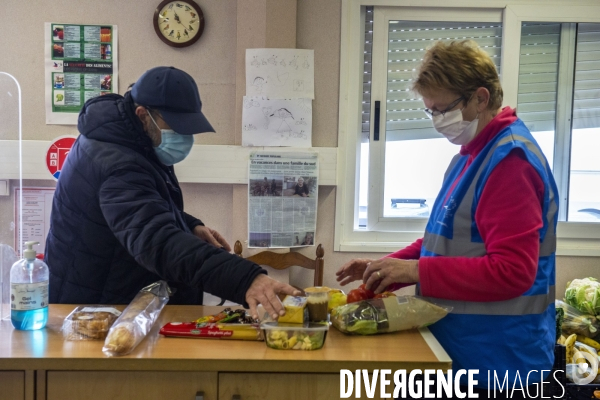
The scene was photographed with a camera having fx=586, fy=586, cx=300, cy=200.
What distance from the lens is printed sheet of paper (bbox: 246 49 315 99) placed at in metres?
2.80

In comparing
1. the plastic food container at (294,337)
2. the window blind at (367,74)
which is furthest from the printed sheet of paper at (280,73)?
the plastic food container at (294,337)

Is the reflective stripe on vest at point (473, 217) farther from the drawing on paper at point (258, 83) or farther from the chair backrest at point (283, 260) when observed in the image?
the drawing on paper at point (258, 83)

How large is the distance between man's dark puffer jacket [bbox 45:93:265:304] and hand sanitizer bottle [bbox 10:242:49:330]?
18cm

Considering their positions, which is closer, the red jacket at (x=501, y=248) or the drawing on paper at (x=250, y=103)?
the red jacket at (x=501, y=248)

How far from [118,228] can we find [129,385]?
0.39 metres

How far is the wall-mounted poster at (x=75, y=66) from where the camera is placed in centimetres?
287

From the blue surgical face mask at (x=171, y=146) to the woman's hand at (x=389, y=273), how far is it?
25.3 inches

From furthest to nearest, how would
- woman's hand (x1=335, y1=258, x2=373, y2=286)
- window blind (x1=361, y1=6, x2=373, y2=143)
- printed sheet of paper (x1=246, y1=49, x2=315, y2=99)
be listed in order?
window blind (x1=361, y1=6, x2=373, y2=143) → printed sheet of paper (x1=246, y1=49, x2=315, y2=99) → woman's hand (x1=335, y1=258, x2=373, y2=286)

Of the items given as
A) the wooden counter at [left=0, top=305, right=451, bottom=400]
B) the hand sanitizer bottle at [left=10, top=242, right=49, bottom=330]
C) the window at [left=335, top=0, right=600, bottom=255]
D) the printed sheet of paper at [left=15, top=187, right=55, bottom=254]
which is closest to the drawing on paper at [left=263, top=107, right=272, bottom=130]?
the window at [left=335, top=0, right=600, bottom=255]

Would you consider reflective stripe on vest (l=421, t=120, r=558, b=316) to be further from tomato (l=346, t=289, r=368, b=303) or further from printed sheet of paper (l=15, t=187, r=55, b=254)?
printed sheet of paper (l=15, t=187, r=55, b=254)

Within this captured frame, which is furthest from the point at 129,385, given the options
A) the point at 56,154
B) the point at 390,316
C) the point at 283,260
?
the point at 56,154

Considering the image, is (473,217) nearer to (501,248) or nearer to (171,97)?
(501,248)

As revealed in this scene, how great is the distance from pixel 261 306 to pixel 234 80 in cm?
177

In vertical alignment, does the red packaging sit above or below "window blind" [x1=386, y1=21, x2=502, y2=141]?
below
